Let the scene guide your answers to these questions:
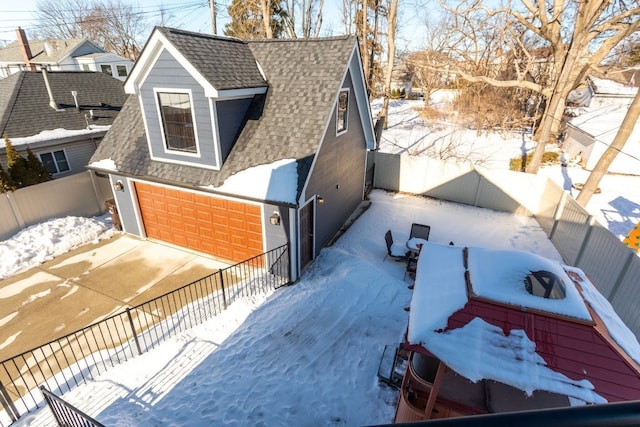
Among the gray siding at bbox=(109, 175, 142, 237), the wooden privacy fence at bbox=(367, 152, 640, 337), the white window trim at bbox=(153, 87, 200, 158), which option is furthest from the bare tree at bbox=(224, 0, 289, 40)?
the gray siding at bbox=(109, 175, 142, 237)

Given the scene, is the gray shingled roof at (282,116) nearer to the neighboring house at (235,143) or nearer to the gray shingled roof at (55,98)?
the neighboring house at (235,143)

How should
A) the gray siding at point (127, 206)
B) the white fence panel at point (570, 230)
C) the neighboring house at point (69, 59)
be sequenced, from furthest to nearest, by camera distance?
the neighboring house at point (69, 59) < the gray siding at point (127, 206) < the white fence panel at point (570, 230)

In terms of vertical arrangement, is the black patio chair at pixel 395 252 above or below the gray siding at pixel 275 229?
below

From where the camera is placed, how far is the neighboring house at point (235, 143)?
29.1 ft

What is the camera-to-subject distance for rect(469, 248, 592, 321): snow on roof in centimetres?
421

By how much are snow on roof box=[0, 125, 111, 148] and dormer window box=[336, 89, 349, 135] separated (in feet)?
36.9

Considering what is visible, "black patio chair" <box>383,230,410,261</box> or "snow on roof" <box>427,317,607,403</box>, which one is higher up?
"snow on roof" <box>427,317,607,403</box>

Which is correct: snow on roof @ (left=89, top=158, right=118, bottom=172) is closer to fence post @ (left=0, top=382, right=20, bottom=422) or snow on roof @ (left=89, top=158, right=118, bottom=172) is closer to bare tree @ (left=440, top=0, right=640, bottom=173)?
fence post @ (left=0, top=382, right=20, bottom=422)

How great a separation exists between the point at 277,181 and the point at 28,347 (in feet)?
22.2

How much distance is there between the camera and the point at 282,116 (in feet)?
31.2

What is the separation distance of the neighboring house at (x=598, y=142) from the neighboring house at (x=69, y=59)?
35921mm

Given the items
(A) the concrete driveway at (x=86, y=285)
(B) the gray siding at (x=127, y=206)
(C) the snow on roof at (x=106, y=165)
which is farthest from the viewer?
(B) the gray siding at (x=127, y=206)

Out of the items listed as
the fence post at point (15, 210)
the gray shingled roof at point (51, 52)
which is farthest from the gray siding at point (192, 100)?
the gray shingled roof at point (51, 52)

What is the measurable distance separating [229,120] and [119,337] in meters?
6.22
